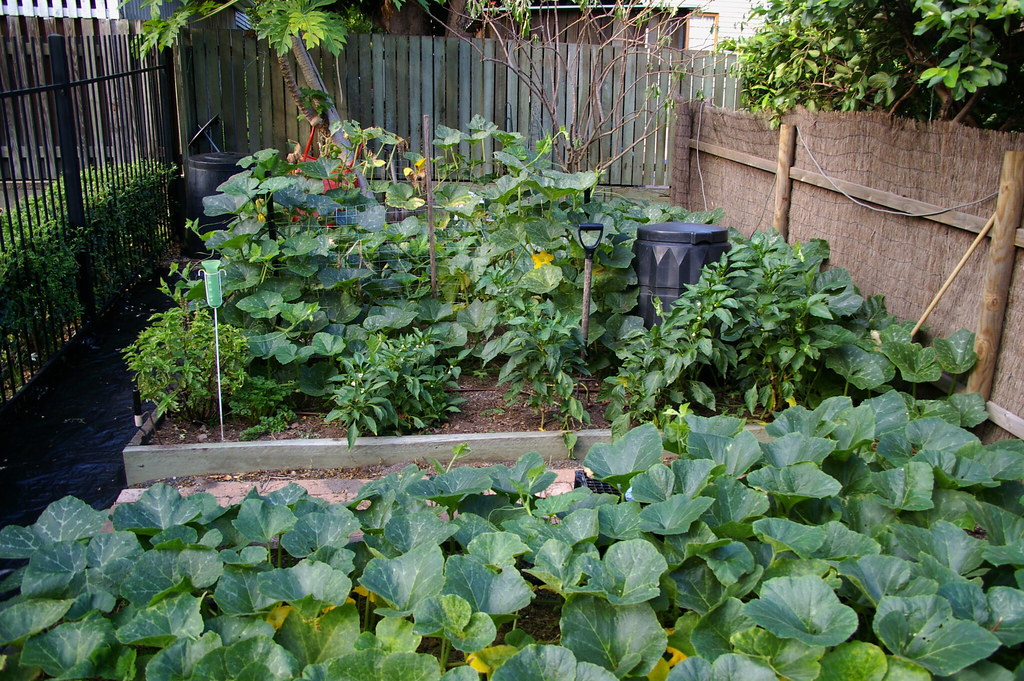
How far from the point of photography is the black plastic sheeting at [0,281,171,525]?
3720 millimetres

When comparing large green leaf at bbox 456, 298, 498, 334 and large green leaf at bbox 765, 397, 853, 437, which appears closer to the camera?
large green leaf at bbox 765, 397, 853, 437

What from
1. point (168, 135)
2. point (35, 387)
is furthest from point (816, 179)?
point (168, 135)

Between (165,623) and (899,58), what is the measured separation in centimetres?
496

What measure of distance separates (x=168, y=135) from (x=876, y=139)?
7205mm

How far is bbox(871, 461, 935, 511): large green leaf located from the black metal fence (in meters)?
4.07

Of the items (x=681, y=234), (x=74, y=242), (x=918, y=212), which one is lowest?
(x=74, y=242)

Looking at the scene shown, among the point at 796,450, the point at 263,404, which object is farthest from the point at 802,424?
the point at 263,404

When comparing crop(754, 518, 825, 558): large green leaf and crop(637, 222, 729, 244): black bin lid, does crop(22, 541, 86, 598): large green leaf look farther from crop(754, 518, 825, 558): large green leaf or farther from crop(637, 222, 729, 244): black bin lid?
crop(637, 222, 729, 244): black bin lid

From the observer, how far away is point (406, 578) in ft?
5.12

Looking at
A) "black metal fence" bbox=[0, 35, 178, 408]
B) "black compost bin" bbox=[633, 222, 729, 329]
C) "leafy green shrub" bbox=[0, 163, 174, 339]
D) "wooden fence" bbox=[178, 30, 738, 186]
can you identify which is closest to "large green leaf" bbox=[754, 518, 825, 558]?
"black compost bin" bbox=[633, 222, 729, 329]

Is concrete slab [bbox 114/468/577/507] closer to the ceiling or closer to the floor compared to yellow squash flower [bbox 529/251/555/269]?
closer to the floor

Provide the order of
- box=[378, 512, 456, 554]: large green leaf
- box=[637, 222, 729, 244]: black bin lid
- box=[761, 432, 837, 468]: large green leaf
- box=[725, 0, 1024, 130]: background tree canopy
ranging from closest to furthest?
box=[378, 512, 456, 554]: large green leaf
box=[761, 432, 837, 468]: large green leaf
box=[725, 0, 1024, 130]: background tree canopy
box=[637, 222, 729, 244]: black bin lid

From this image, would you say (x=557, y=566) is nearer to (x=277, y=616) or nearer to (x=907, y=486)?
(x=277, y=616)

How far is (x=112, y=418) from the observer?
451 cm
